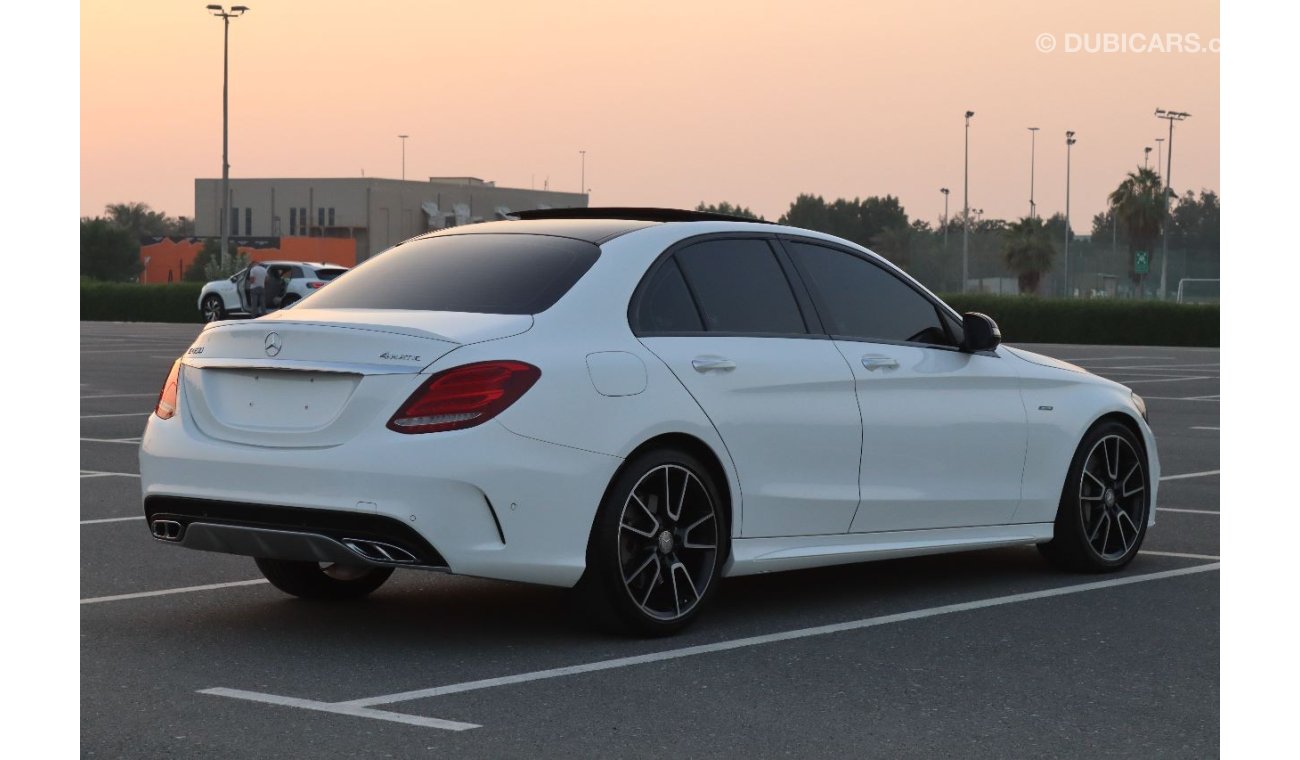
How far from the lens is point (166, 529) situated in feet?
22.9

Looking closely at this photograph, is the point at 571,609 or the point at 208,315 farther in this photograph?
the point at 208,315

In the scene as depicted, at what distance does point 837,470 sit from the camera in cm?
773

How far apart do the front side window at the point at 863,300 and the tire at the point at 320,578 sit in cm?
214

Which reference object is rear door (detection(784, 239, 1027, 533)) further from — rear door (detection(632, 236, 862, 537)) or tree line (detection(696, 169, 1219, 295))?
tree line (detection(696, 169, 1219, 295))

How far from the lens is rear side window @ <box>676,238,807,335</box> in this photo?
7.53 meters

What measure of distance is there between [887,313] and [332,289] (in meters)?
2.40

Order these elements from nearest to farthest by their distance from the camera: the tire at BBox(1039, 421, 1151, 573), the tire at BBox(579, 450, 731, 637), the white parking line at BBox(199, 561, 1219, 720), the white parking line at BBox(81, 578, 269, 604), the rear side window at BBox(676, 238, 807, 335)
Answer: the white parking line at BBox(199, 561, 1219, 720)
the tire at BBox(579, 450, 731, 637)
the rear side window at BBox(676, 238, 807, 335)
the white parking line at BBox(81, 578, 269, 604)
the tire at BBox(1039, 421, 1151, 573)

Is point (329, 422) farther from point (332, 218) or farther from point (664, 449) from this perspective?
point (332, 218)

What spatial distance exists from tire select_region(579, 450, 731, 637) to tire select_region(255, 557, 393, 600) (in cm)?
137

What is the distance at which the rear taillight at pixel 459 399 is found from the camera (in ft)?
21.2

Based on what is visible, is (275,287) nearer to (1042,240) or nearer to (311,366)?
(311,366)

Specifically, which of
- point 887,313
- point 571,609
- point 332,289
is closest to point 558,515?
point 571,609

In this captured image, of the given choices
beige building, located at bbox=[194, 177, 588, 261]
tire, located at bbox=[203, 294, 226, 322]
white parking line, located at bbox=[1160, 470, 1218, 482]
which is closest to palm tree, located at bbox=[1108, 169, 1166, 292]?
beige building, located at bbox=[194, 177, 588, 261]

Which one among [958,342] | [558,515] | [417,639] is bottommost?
[417,639]
